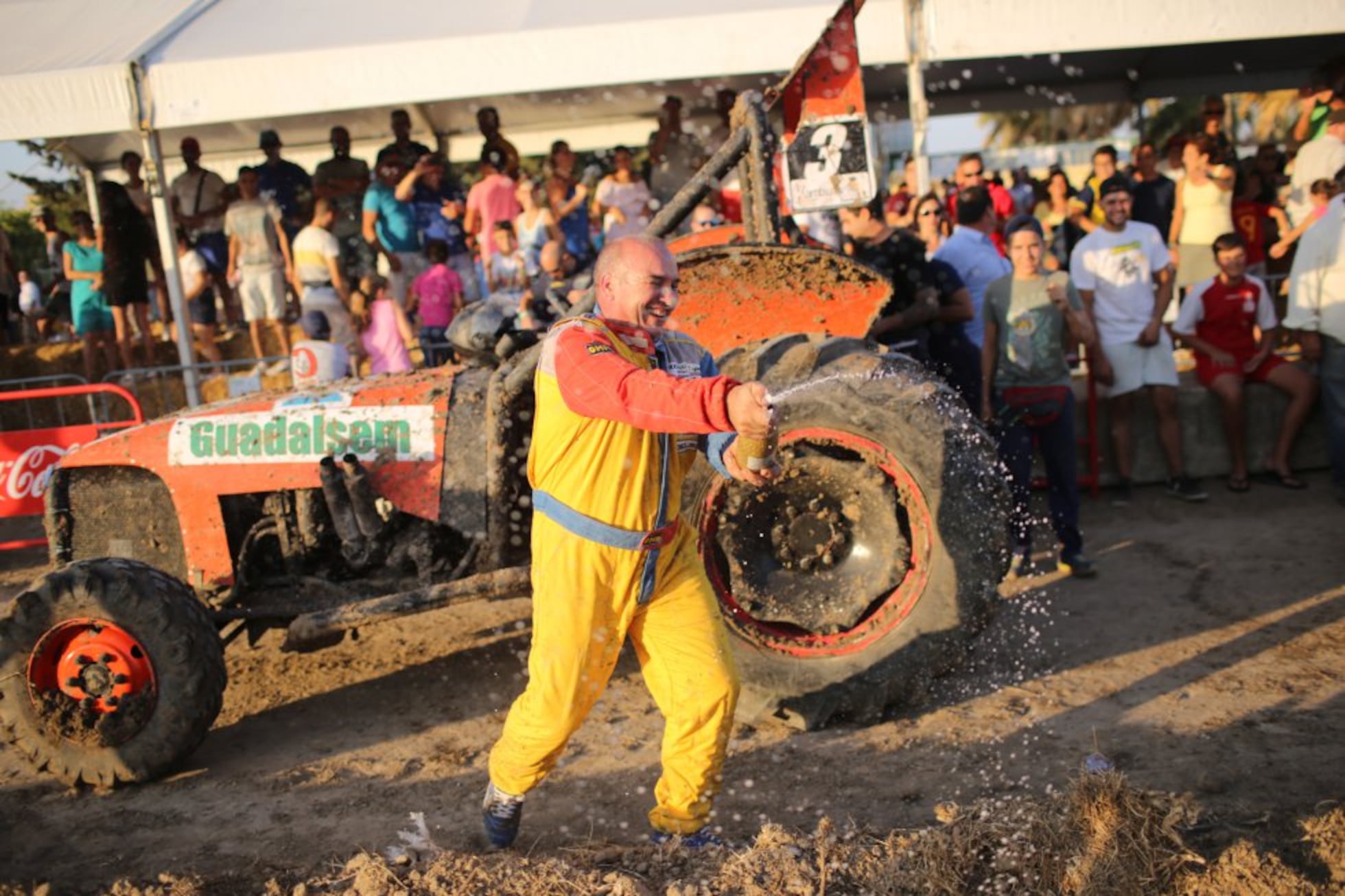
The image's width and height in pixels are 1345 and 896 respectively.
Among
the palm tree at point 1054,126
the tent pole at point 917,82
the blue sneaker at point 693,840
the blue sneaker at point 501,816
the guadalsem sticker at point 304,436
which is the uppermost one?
the palm tree at point 1054,126

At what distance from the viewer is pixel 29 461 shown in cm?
765

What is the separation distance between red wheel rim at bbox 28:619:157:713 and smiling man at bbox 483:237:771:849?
1693 millimetres

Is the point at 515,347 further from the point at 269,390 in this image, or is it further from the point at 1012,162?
the point at 1012,162

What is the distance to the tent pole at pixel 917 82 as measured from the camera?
8992 mm

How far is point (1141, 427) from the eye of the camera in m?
8.13

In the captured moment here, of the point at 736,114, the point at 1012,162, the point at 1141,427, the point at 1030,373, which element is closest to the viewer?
the point at 736,114

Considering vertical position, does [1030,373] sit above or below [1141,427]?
above

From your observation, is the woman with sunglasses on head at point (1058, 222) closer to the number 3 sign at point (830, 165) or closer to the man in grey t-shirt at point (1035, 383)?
the man in grey t-shirt at point (1035, 383)

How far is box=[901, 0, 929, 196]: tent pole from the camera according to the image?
8992mm

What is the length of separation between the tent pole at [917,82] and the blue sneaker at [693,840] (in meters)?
6.84

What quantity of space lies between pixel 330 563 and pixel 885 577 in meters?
2.46

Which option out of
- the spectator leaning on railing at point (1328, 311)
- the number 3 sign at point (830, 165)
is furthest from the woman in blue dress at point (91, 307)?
the spectator leaning on railing at point (1328, 311)

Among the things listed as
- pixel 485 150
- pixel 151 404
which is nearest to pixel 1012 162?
pixel 485 150

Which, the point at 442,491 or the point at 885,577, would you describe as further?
the point at 442,491
